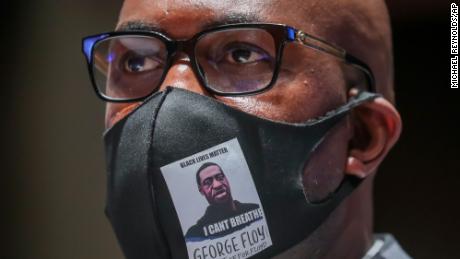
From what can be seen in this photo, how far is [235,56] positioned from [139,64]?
0.28m

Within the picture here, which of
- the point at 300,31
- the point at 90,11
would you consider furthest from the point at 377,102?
the point at 90,11

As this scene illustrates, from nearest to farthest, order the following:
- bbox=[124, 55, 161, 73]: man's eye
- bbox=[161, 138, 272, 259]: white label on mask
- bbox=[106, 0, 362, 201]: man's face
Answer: bbox=[161, 138, 272, 259]: white label on mask
bbox=[106, 0, 362, 201]: man's face
bbox=[124, 55, 161, 73]: man's eye

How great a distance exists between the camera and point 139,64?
1.74 m

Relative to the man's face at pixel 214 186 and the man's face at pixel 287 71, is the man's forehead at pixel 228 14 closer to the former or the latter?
the man's face at pixel 287 71

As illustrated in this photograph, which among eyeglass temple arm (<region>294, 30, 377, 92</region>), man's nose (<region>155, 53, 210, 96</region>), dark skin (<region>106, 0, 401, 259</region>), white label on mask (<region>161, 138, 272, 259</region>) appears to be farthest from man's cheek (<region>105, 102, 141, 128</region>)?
eyeglass temple arm (<region>294, 30, 377, 92</region>)

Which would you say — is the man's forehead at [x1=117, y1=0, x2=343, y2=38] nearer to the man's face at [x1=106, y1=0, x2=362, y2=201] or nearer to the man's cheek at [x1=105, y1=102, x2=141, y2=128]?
the man's face at [x1=106, y1=0, x2=362, y2=201]

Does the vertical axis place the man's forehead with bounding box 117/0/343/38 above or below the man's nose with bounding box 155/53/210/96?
above

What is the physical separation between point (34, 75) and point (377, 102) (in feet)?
7.93

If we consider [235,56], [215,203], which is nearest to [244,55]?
[235,56]

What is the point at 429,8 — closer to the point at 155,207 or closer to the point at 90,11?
the point at 90,11

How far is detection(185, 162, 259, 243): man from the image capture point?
146cm

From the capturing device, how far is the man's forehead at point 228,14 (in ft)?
5.25

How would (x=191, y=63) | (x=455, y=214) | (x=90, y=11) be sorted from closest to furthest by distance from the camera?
(x=191, y=63) < (x=455, y=214) < (x=90, y=11)

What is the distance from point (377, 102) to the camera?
1719 mm
